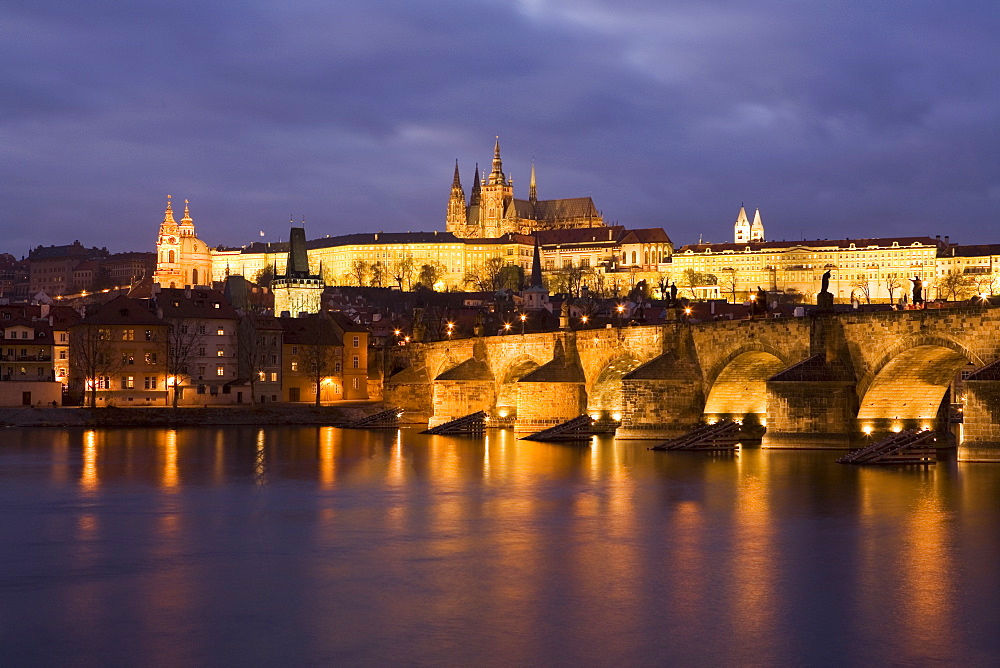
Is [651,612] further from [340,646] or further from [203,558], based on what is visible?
[203,558]

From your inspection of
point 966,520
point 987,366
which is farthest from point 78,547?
point 987,366

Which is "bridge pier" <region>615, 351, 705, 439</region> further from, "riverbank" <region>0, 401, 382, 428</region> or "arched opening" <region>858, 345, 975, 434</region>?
"riverbank" <region>0, 401, 382, 428</region>

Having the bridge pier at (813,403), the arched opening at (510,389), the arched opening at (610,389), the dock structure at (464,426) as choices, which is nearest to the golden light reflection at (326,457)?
the dock structure at (464,426)

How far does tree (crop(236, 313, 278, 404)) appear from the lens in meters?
84.6

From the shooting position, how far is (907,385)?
143 feet

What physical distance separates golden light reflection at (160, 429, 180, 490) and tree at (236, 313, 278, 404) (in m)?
19.6

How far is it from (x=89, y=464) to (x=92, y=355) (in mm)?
30954

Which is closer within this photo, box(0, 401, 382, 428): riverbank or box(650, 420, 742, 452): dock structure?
box(650, 420, 742, 452): dock structure

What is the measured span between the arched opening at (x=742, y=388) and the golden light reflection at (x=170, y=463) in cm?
2082

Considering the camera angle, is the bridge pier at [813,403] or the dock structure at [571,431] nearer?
the bridge pier at [813,403]

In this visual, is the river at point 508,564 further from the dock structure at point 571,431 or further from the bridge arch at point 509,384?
the bridge arch at point 509,384

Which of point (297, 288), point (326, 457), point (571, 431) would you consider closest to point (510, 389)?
point (571, 431)

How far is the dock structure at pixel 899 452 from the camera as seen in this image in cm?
4053

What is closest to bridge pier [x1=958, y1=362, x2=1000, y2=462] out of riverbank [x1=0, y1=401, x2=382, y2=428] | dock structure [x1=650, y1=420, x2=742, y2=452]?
dock structure [x1=650, y1=420, x2=742, y2=452]
